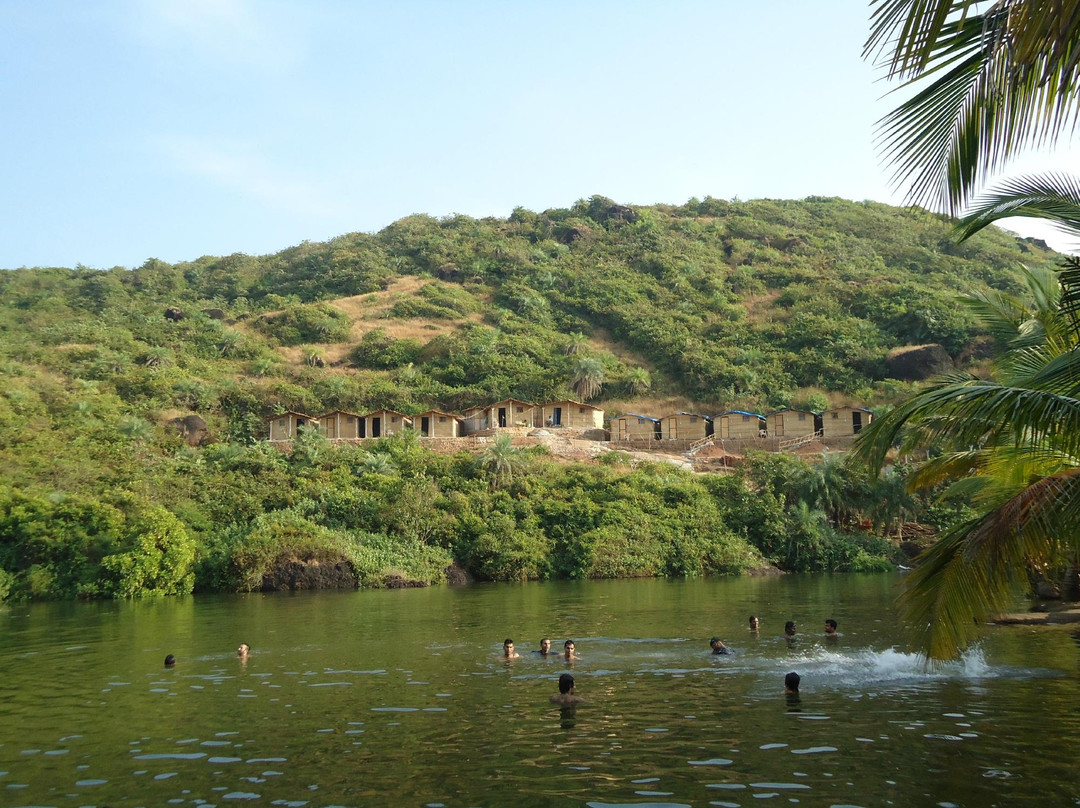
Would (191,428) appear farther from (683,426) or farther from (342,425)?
(683,426)

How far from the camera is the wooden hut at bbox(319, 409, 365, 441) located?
55.1 metres

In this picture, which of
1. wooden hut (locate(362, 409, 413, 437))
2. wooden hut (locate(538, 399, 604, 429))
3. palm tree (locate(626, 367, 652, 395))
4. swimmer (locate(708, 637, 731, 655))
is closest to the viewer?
swimmer (locate(708, 637, 731, 655))

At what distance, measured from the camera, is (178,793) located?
911cm

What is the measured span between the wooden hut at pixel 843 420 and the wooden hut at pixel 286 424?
102 feet

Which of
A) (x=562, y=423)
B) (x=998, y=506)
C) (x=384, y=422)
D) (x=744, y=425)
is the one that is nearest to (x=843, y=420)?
(x=744, y=425)

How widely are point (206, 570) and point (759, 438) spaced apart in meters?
32.2

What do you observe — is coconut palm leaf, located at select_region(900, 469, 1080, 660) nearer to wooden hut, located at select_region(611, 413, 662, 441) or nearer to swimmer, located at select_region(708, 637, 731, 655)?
swimmer, located at select_region(708, 637, 731, 655)

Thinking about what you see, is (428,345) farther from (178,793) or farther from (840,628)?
(178,793)

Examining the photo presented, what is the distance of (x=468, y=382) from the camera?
7094 cm

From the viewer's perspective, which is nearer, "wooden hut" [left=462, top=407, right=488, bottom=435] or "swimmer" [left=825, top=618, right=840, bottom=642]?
"swimmer" [left=825, top=618, right=840, bottom=642]

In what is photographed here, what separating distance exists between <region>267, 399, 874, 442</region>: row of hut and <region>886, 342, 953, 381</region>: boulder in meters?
14.9

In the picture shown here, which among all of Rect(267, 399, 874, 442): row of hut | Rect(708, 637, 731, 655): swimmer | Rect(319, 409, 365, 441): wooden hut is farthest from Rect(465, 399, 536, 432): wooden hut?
Rect(708, 637, 731, 655): swimmer

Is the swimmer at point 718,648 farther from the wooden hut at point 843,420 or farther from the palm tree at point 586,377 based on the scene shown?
the palm tree at point 586,377

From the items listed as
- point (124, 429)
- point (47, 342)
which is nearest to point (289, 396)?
point (124, 429)
